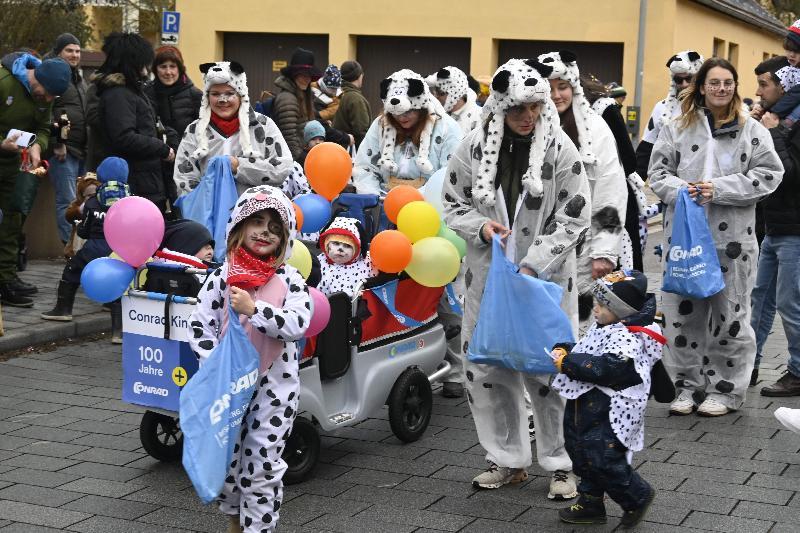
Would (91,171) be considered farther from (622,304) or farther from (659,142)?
(622,304)

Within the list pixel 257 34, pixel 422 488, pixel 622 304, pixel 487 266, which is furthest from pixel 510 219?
pixel 257 34

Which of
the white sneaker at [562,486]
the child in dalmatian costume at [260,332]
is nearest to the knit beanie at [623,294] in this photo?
the white sneaker at [562,486]

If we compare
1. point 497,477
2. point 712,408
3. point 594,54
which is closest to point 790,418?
point 712,408

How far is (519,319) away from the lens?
5.70 meters

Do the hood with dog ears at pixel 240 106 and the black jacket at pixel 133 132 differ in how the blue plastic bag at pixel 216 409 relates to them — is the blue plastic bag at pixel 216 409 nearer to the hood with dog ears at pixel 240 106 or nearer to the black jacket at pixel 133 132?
the hood with dog ears at pixel 240 106

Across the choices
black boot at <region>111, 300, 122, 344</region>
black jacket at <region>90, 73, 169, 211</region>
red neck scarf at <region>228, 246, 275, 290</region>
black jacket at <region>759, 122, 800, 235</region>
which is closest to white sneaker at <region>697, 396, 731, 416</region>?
black jacket at <region>759, 122, 800, 235</region>

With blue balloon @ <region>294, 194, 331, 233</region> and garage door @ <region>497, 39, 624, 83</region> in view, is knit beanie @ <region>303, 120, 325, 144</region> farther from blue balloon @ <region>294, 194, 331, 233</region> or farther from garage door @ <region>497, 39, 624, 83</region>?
garage door @ <region>497, 39, 624, 83</region>

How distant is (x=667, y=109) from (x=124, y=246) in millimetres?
4919

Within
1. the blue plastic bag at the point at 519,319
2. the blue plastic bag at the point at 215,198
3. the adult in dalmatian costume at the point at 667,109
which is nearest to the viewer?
the blue plastic bag at the point at 519,319

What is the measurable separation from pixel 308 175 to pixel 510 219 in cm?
200

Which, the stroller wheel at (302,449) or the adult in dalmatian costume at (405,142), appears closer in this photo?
the stroller wheel at (302,449)

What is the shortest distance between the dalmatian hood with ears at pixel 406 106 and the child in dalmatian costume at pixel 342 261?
0.91 meters

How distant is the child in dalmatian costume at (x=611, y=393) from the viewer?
538 centimetres

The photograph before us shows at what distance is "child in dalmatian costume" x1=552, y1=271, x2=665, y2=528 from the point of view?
17.7 feet
